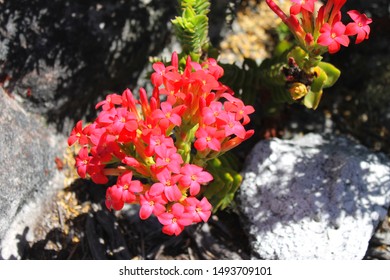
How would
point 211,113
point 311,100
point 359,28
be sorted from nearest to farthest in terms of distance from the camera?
point 211,113
point 359,28
point 311,100

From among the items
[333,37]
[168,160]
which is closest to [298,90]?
[333,37]

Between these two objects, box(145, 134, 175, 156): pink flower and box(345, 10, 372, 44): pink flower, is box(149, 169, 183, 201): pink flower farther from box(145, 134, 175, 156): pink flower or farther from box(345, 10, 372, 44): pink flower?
box(345, 10, 372, 44): pink flower

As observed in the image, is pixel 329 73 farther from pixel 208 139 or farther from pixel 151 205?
pixel 151 205

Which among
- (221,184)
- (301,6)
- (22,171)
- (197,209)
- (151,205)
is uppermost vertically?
(301,6)

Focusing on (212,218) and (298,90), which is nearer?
(298,90)

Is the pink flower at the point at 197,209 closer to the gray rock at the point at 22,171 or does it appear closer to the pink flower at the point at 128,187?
the pink flower at the point at 128,187

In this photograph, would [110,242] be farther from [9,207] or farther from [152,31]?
Answer: [152,31]
